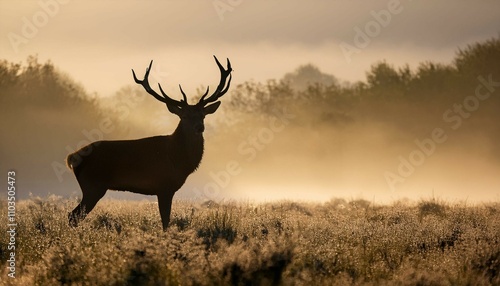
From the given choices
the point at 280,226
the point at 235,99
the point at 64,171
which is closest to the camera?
the point at 280,226

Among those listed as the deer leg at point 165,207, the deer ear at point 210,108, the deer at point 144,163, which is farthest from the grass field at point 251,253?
the deer ear at point 210,108

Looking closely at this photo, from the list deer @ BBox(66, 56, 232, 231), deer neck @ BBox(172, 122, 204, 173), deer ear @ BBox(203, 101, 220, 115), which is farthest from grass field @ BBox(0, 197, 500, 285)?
deer ear @ BBox(203, 101, 220, 115)

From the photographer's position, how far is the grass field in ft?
34.3

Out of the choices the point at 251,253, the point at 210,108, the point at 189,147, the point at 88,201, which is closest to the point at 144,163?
the point at 189,147

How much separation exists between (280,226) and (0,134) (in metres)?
35.9

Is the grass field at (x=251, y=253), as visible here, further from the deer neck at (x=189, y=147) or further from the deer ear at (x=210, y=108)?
the deer ear at (x=210, y=108)

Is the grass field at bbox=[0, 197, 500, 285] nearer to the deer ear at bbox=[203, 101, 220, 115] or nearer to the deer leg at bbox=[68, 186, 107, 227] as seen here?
the deer leg at bbox=[68, 186, 107, 227]

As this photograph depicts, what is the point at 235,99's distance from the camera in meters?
61.8

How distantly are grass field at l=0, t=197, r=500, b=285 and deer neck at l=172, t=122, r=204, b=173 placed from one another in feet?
2.90

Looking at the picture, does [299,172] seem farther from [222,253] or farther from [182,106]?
[222,253]

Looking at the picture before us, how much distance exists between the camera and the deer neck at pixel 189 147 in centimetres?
1606

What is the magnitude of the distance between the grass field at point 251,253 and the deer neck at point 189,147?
0.88 metres

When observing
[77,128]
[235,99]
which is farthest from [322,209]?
[235,99]

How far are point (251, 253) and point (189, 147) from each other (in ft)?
18.0
